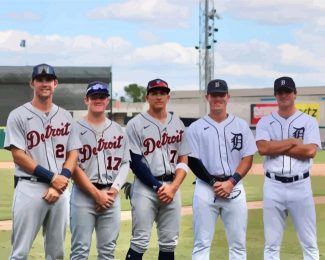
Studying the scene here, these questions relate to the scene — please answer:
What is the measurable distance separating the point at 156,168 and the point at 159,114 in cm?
48

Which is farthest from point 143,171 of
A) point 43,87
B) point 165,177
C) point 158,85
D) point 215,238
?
point 215,238

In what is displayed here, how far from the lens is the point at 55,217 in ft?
15.3

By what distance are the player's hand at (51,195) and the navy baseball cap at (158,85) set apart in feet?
4.06

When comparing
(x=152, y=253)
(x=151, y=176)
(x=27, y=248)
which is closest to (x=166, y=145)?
(x=151, y=176)

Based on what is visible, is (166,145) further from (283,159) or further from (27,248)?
(27,248)

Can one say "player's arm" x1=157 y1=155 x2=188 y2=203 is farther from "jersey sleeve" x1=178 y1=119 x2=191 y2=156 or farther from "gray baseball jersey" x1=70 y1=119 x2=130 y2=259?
"gray baseball jersey" x1=70 y1=119 x2=130 y2=259

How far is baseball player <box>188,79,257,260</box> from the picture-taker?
16.6 ft

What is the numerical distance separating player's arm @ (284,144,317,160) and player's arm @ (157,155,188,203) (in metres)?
0.95

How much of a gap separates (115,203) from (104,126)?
0.66m

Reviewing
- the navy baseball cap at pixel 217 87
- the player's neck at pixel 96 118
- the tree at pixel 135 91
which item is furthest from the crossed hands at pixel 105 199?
the tree at pixel 135 91


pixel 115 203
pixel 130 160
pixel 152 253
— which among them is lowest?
pixel 152 253

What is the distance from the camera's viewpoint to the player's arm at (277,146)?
5262 millimetres

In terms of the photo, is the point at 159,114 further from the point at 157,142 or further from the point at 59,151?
the point at 59,151

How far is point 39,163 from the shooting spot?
462 centimetres
